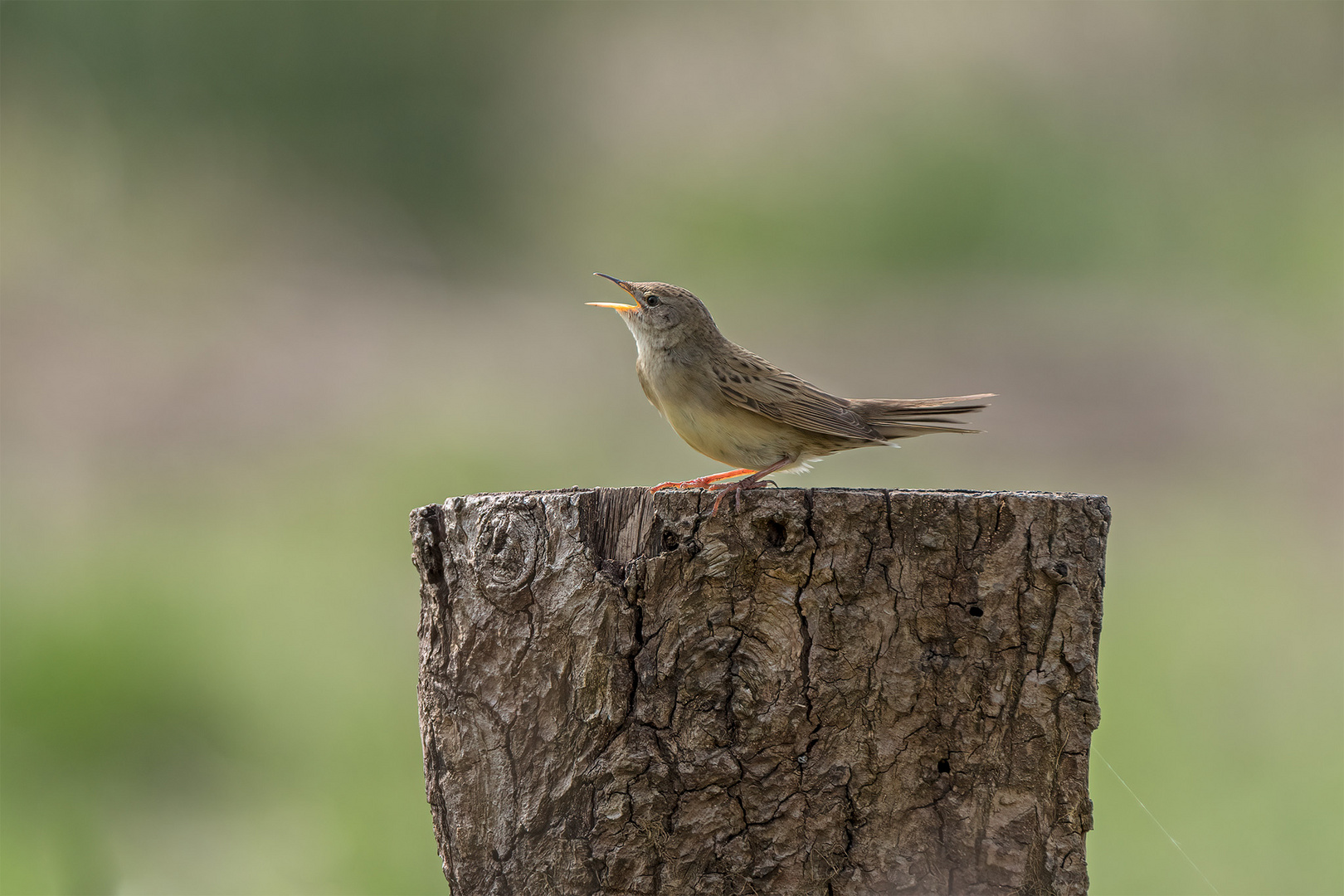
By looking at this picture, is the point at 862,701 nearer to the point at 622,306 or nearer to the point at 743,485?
the point at 743,485

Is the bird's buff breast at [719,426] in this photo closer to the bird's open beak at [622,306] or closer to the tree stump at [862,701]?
the bird's open beak at [622,306]

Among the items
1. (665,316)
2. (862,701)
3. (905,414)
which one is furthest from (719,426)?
(862,701)

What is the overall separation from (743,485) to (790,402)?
0.73m

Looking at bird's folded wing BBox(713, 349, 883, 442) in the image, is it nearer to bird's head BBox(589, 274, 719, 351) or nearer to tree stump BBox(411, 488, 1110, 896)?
bird's head BBox(589, 274, 719, 351)

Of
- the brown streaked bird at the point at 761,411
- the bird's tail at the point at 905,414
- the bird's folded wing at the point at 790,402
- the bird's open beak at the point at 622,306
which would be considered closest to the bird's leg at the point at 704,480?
the brown streaked bird at the point at 761,411

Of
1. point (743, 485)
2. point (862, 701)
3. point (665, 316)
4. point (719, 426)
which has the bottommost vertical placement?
point (862, 701)

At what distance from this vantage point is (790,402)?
3.86 metres

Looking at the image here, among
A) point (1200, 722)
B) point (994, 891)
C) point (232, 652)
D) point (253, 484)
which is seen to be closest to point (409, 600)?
point (232, 652)

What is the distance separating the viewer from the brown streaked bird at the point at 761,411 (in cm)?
387

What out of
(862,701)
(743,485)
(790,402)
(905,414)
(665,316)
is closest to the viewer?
(862,701)

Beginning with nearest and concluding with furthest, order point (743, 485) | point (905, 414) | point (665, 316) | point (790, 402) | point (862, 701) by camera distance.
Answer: point (862, 701), point (743, 485), point (790, 402), point (905, 414), point (665, 316)

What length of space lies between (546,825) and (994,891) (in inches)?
45.6

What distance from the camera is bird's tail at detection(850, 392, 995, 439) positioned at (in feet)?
13.0

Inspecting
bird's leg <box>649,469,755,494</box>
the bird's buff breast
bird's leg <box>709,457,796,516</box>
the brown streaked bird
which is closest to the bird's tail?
the brown streaked bird
